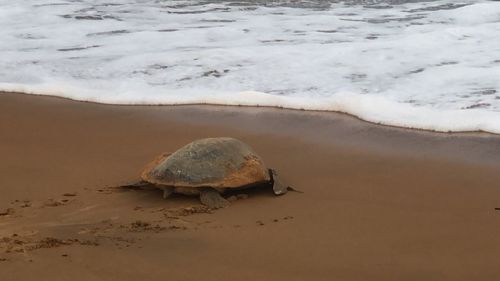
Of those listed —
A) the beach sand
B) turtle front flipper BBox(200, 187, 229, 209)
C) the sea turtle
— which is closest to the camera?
the beach sand

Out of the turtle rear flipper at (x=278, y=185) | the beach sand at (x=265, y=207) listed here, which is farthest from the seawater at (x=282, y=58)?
the turtle rear flipper at (x=278, y=185)

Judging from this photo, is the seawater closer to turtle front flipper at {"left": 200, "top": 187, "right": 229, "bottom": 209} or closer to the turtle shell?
the turtle shell

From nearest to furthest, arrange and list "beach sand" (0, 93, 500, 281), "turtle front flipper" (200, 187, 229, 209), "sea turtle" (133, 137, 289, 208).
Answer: "beach sand" (0, 93, 500, 281) → "turtle front flipper" (200, 187, 229, 209) → "sea turtle" (133, 137, 289, 208)

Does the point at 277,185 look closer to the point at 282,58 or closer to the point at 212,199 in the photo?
the point at 212,199

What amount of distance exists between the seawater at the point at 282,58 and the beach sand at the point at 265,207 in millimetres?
554

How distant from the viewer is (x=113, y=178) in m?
4.34

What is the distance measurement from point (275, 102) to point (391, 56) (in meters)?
1.97

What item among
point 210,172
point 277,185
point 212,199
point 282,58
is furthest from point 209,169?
point 282,58

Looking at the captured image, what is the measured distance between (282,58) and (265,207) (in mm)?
3920

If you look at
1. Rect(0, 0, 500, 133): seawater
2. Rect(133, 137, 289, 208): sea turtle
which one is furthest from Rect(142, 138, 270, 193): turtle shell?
Rect(0, 0, 500, 133): seawater

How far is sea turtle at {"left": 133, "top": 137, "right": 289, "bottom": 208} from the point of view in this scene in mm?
3887

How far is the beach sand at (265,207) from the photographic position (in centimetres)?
301

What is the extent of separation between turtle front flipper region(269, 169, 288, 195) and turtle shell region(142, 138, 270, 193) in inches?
1.2

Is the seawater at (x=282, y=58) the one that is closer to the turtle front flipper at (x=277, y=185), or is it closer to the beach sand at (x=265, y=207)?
the beach sand at (x=265, y=207)
